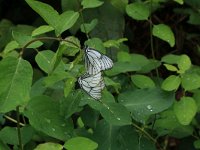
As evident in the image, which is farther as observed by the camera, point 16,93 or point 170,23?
point 170,23

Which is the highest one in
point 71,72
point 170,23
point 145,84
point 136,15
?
point 71,72

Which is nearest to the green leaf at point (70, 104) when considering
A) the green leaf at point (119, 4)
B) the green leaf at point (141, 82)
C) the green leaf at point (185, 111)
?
the green leaf at point (185, 111)

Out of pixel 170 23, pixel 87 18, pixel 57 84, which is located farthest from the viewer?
pixel 170 23

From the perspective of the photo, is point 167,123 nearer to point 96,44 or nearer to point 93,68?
point 96,44

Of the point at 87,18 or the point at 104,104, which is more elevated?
the point at 104,104

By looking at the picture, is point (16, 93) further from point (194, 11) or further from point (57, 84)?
point (194, 11)

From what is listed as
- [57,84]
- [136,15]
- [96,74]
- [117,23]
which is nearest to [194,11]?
[117,23]
